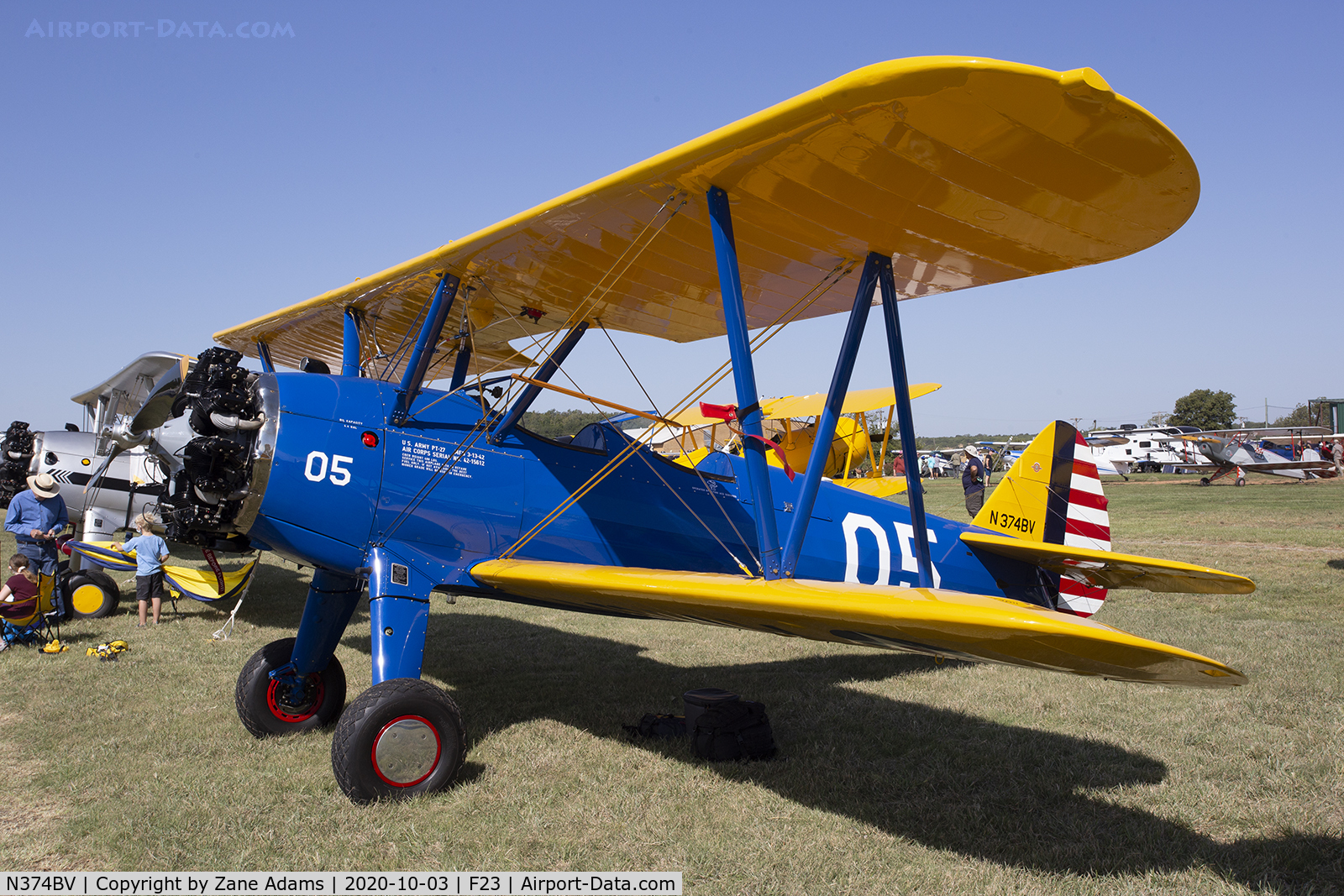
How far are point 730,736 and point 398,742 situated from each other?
67.4 inches

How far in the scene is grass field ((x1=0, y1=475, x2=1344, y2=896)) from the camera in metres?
3.13

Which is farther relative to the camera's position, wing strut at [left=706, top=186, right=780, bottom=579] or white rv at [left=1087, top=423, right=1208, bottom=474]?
white rv at [left=1087, top=423, right=1208, bottom=474]

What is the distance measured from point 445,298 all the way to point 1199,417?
95411 mm

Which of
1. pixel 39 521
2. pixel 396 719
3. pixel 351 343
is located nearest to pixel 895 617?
pixel 396 719

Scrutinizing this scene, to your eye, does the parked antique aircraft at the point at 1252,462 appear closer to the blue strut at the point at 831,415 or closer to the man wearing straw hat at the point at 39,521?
the blue strut at the point at 831,415

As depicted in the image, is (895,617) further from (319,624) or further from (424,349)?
(319,624)

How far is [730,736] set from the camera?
426 cm

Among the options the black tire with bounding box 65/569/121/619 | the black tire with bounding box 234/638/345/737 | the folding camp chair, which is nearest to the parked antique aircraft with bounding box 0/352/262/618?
the black tire with bounding box 65/569/121/619

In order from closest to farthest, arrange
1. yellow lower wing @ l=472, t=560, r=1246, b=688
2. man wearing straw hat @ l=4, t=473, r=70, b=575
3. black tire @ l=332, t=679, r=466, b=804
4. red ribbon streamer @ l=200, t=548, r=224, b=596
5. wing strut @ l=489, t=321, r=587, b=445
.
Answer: yellow lower wing @ l=472, t=560, r=1246, b=688 → black tire @ l=332, t=679, r=466, b=804 → wing strut @ l=489, t=321, r=587, b=445 → red ribbon streamer @ l=200, t=548, r=224, b=596 → man wearing straw hat @ l=4, t=473, r=70, b=575

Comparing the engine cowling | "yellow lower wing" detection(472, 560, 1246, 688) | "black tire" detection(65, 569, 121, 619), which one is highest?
the engine cowling

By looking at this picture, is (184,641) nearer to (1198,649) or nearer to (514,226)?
(514,226)

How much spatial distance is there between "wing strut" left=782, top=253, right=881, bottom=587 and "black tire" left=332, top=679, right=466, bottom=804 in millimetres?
1828

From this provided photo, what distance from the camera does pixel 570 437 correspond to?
488 cm

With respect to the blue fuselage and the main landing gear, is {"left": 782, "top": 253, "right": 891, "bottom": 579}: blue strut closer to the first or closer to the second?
the blue fuselage
